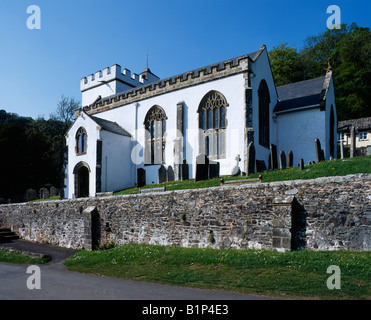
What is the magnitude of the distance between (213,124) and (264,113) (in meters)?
4.65

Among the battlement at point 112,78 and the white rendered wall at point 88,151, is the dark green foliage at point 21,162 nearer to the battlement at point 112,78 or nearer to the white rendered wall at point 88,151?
the white rendered wall at point 88,151

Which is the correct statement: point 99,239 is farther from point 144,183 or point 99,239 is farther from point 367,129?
point 367,129

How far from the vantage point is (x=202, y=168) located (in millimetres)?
17734

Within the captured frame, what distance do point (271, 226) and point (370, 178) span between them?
295cm

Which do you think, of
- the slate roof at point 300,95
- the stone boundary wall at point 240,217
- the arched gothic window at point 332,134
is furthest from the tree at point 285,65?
the stone boundary wall at point 240,217

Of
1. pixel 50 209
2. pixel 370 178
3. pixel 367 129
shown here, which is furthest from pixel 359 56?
pixel 50 209

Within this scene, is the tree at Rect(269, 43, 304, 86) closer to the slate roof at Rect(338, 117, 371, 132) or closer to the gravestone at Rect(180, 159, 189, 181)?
the slate roof at Rect(338, 117, 371, 132)

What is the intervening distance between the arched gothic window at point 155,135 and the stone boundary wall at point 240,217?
469 inches

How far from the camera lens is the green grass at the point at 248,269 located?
19.4ft

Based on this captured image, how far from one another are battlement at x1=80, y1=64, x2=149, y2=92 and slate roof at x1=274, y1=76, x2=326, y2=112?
20.7 m

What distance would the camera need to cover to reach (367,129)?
33844mm

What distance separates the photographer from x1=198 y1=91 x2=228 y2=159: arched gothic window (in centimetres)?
2233

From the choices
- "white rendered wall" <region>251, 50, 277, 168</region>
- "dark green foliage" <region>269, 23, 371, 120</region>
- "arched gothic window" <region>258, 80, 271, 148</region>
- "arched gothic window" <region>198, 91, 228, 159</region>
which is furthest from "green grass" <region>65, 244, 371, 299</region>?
"dark green foliage" <region>269, 23, 371, 120</region>
